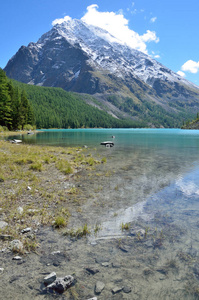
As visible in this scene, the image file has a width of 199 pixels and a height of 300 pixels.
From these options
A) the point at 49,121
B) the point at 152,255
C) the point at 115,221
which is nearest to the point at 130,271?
the point at 152,255

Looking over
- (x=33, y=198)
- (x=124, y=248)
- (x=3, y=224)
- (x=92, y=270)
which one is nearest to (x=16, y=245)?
(x=3, y=224)

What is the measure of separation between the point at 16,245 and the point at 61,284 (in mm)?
2351

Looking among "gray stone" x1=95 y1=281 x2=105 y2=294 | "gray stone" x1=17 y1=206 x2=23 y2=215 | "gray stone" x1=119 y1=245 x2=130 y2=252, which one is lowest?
"gray stone" x1=95 y1=281 x2=105 y2=294

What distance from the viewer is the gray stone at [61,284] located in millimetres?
5059

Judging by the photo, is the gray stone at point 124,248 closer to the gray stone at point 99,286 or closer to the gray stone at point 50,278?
the gray stone at point 99,286

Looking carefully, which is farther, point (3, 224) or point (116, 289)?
point (3, 224)

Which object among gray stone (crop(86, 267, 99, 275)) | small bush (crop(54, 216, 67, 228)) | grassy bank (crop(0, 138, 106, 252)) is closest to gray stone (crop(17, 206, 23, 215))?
grassy bank (crop(0, 138, 106, 252))

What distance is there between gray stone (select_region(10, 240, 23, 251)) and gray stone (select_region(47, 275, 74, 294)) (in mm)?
1996

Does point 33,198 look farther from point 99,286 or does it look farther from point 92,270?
point 99,286

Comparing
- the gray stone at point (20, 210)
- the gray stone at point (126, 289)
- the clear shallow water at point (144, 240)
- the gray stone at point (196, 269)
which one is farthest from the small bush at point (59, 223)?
the gray stone at point (196, 269)

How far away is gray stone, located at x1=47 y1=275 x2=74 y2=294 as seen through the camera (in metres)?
5.06

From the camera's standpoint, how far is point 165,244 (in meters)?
7.24

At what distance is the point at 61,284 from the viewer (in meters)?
5.10

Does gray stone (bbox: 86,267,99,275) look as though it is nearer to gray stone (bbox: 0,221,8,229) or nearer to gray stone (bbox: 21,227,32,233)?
gray stone (bbox: 21,227,32,233)
